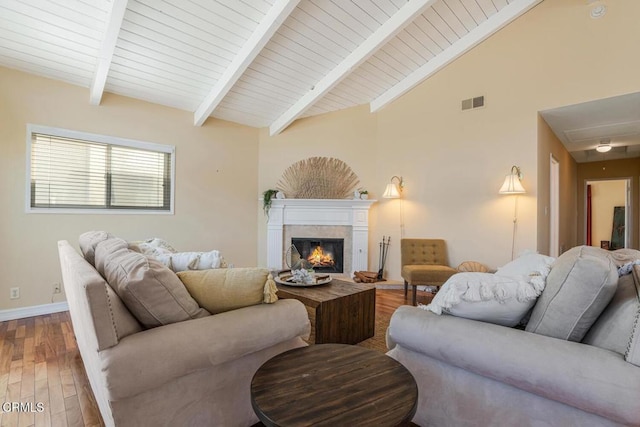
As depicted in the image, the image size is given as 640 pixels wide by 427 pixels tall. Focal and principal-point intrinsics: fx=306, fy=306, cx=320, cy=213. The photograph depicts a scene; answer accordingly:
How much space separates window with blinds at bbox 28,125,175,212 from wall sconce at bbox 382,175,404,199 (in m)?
3.19

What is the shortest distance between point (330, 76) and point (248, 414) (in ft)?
12.6

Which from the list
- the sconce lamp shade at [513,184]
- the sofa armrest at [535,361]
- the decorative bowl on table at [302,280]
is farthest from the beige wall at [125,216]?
the sofa armrest at [535,361]

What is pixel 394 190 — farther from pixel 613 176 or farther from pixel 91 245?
pixel 613 176

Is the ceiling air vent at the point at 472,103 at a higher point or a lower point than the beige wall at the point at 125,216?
higher

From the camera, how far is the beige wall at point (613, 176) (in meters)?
6.12

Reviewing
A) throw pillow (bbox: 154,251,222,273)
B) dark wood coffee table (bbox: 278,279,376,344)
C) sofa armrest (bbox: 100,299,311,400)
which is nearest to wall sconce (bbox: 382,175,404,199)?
dark wood coffee table (bbox: 278,279,376,344)

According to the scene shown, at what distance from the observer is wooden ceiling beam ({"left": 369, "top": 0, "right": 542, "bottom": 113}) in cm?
377

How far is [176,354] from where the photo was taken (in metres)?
1.19

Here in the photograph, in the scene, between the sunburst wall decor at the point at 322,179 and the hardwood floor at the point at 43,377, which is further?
the sunburst wall decor at the point at 322,179

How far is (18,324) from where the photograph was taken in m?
3.09

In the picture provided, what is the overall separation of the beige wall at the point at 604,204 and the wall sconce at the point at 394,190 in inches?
247

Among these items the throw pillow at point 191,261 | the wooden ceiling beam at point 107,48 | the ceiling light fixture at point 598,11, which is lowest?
the throw pillow at point 191,261

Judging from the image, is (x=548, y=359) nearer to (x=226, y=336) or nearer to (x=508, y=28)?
(x=226, y=336)

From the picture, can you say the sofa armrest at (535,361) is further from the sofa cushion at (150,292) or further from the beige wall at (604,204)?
the beige wall at (604,204)
